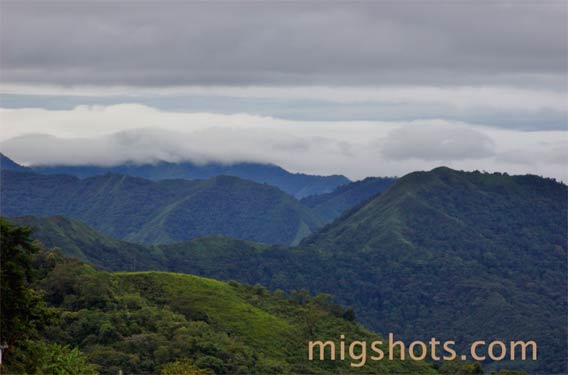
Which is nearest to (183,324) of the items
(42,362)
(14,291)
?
(42,362)

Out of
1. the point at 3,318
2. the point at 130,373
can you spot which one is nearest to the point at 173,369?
the point at 130,373

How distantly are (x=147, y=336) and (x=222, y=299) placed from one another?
90.8 feet

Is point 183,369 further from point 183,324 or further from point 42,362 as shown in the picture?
point 42,362

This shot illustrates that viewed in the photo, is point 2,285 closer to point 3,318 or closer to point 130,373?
point 3,318

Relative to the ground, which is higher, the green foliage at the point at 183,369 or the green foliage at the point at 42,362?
the green foliage at the point at 42,362

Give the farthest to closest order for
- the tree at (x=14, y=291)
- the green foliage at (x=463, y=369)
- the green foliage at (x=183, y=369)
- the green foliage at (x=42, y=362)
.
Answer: the green foliage at (x=463, y=369)
the green foliage at (x=183, y=369)
the green foliage at (x=42, y=362)
the tree at (x=14, y=291)

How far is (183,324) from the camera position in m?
98.6

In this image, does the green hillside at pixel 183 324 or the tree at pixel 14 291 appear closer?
the tree at pixel 14 291

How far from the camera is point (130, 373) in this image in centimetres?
8075

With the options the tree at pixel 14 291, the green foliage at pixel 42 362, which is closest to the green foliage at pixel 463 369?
the green foliage at pixel 42 362

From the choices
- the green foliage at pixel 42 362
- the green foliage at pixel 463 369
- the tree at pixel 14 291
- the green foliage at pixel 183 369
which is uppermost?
the tree at pixel 14 291

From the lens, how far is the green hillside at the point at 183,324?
284ft

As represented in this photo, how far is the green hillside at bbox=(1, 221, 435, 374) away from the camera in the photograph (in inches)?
3403

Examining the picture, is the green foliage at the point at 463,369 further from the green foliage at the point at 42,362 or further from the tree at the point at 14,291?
the tree at the point at 14,291
